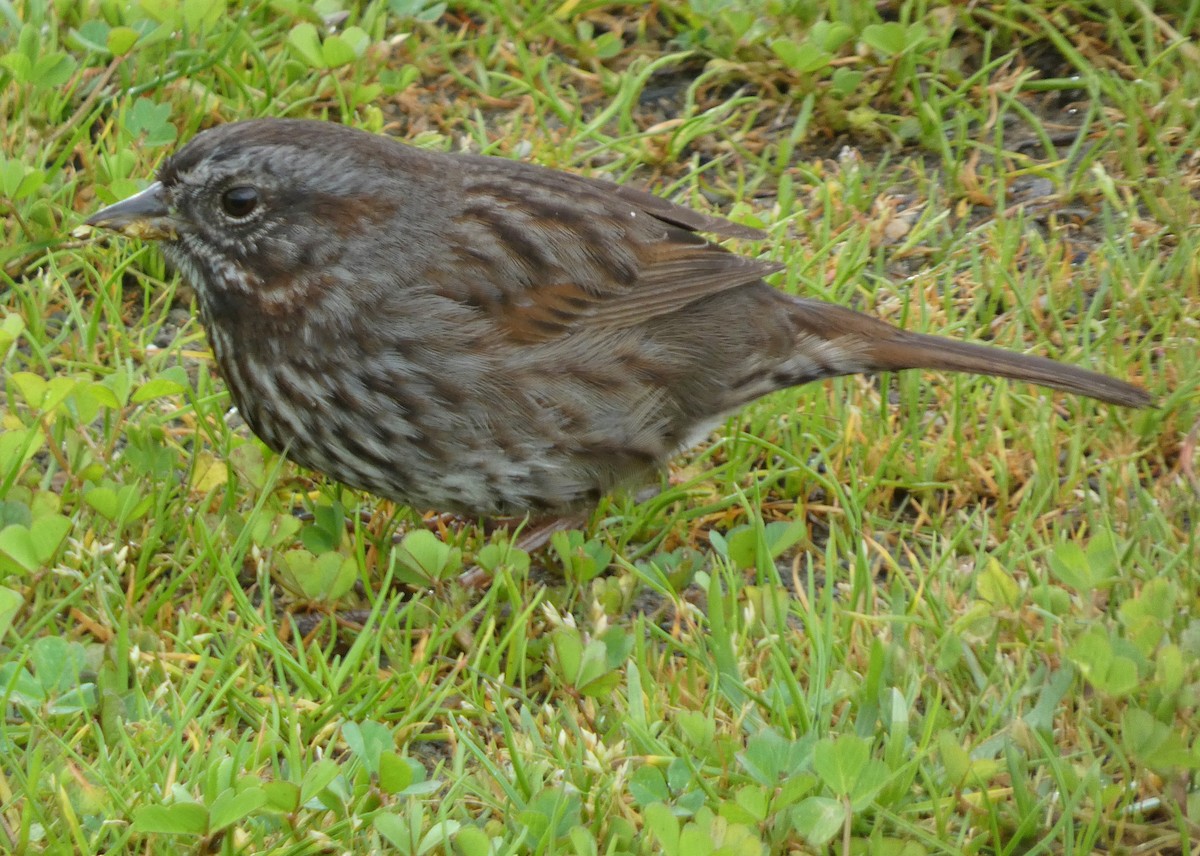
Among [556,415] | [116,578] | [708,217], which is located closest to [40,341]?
[116,578]

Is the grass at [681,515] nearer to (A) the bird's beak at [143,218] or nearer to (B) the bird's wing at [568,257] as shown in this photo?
(A) the bird's beak at [143,218]

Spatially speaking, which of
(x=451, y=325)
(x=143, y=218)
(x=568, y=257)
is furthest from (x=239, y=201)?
(x=568, y=257)

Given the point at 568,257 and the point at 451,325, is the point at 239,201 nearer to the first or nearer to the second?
the point at 451,325

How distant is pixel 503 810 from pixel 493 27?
3502 millimetres

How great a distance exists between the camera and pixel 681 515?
4.37 metres

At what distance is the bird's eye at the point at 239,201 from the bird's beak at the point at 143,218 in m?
0.15

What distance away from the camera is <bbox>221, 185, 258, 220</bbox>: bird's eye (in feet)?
13.4

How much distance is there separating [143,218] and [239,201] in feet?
0.81

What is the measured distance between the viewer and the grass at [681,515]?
10.2 feet

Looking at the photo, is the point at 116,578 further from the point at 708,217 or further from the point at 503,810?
the point at 708,217

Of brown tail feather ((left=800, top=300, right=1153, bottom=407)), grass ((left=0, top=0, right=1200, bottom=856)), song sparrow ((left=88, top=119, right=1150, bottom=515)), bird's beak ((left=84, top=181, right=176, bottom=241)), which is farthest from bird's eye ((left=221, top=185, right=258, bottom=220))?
brown tail feather ((left=800, top=300, right=1153, bottom=407))

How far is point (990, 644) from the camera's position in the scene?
3.47 metres

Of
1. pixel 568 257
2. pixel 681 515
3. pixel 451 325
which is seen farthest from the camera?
pixel 681 515

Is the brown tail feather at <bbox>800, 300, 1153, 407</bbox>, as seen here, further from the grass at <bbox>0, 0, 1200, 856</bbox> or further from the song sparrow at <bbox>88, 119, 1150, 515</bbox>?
the grass at <bbox>0, 0, 1200, 856</bbox>
